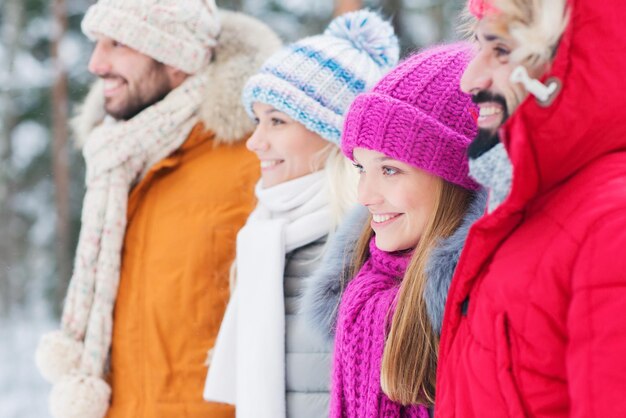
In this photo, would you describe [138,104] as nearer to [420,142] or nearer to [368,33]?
[368,33]

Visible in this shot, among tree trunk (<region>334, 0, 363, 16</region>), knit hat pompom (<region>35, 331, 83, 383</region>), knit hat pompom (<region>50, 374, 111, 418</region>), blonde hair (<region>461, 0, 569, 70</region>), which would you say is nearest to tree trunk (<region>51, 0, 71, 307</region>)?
tree trunk (<region>334, 0, 363, 16</region>)

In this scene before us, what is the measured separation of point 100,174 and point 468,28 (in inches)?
74.9

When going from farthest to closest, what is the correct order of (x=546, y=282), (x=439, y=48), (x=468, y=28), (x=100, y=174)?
(x=100, y=174)
(x=439, y=48)
(x=468, y=28)
(x=546, y=282)

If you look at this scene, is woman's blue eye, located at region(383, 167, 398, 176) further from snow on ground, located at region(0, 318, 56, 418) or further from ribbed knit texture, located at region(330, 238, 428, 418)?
snow on ground, located at region(0, 318, 56, 418)

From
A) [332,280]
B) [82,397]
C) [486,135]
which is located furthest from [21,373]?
[486,135]

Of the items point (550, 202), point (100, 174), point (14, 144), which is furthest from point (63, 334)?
point (14, 144)

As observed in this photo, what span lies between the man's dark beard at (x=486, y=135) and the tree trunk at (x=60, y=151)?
7.02 meters

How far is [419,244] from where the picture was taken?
6.77ft

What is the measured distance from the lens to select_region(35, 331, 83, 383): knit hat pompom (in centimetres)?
334

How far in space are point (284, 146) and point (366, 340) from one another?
3.09 ft

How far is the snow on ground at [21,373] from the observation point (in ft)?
22.8

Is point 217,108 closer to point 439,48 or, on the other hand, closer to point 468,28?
point 439,48

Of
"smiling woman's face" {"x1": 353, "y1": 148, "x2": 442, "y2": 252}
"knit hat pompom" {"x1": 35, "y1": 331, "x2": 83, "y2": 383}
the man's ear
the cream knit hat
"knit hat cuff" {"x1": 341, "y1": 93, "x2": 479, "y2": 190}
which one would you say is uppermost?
the cream knit hat

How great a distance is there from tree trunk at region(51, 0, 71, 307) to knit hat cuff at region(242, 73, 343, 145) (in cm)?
571
